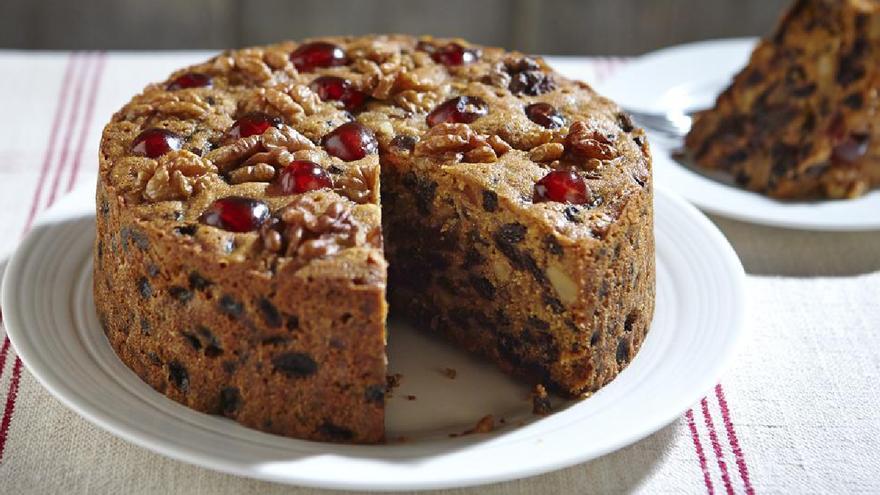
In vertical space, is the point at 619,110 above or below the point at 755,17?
above

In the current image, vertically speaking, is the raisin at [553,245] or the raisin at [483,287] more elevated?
the raisin at [553,245]

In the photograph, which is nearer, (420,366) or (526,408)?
(526,408)

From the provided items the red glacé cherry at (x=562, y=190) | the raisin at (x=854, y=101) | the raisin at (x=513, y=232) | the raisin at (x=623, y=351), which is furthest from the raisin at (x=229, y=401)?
the raisin at (x=854, y=101)

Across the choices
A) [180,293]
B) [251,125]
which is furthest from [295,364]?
[251,125]

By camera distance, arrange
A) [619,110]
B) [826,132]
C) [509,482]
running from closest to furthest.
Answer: [509,482]
[619,110]
[826,132]

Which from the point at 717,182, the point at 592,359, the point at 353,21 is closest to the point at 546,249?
the point at 592,359

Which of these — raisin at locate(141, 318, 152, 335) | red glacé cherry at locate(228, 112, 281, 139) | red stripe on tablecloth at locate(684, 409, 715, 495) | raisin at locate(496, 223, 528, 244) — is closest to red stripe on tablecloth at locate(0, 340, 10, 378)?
raisin at locate(141, 318, 152, 335)

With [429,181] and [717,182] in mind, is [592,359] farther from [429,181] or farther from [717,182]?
[717,182]

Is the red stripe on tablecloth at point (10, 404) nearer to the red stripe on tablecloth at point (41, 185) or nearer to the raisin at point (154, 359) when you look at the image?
the red stripe on tablecloth at point (41, 185)
